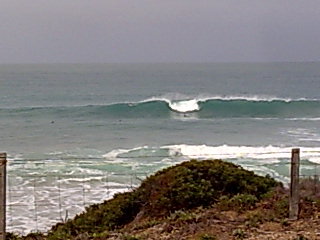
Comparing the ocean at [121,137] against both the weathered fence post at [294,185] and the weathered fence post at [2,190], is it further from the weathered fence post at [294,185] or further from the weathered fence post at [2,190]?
the weathered fence post at [2,190]

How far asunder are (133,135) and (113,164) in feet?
33.4

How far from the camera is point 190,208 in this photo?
8797mm

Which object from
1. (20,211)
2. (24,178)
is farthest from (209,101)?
(20,211)

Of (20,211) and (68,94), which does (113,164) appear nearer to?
(20,211)

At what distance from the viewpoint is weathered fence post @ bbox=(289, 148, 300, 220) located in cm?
664

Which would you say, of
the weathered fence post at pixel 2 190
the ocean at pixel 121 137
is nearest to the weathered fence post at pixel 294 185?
the weathered fence post at pixel 2 190

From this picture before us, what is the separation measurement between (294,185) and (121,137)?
23.5 m

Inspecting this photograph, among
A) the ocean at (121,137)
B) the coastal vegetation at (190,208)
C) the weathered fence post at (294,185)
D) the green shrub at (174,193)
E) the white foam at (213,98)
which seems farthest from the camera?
the white foam at (213,98)

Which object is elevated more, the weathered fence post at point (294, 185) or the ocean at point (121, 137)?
the ocean at point (121, 137)

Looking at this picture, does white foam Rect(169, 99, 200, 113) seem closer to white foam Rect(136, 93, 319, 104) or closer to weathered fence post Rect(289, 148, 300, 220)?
A: white foam Rect(136, 93, 319, 104)

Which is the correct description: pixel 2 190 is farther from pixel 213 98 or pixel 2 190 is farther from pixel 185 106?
pixel 213 98

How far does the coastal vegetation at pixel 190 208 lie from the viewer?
688cm

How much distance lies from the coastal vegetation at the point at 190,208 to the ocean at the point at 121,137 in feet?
4.10

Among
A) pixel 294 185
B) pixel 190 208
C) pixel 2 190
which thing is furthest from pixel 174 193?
pixel 2 190
